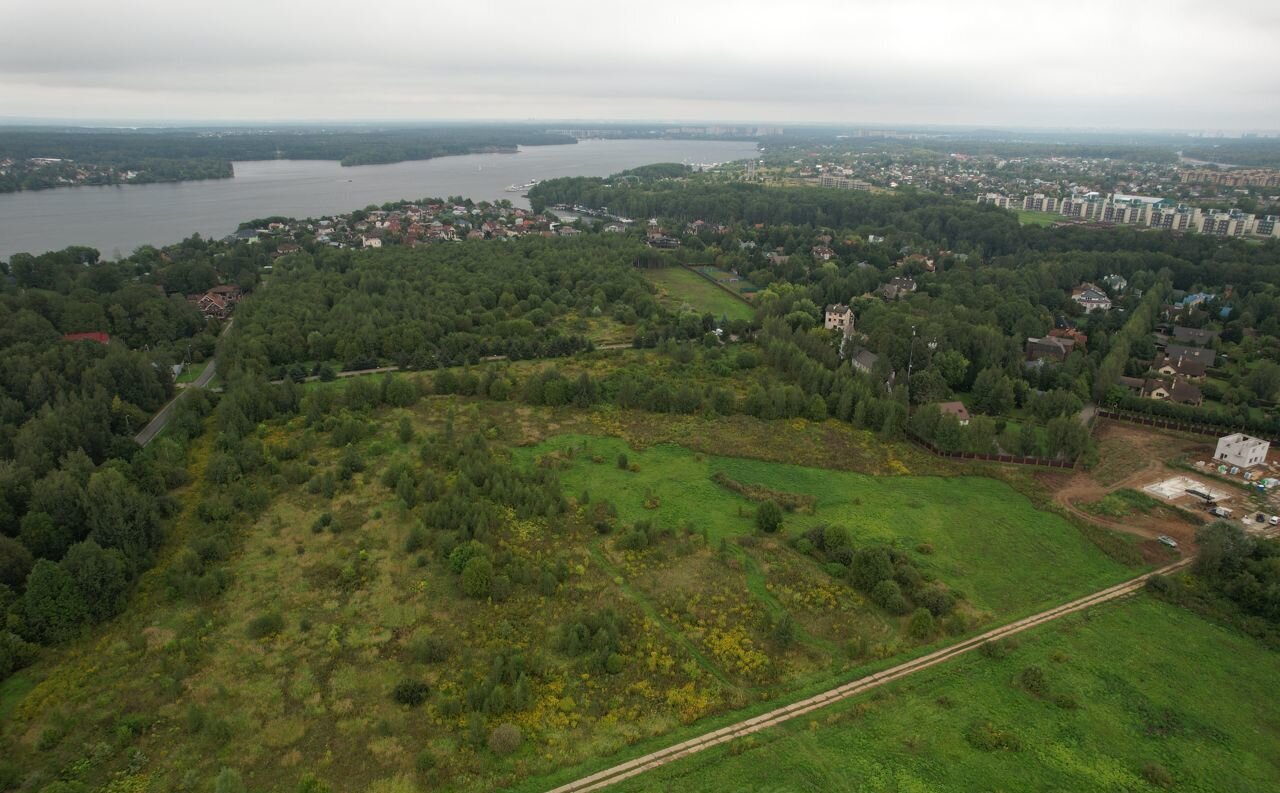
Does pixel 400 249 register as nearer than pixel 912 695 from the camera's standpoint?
No

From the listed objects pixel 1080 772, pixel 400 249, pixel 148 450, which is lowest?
pixel 1080 772

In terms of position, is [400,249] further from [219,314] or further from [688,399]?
[688,399]

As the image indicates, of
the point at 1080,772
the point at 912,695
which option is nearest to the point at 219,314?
the point at 912,695

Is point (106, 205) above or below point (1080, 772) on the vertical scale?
above

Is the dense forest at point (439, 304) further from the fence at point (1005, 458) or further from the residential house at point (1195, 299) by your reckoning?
the residential house at point (1195, 299)

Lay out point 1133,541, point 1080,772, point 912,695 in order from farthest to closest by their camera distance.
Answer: point 1133,541, point 912,695, point 1080,772

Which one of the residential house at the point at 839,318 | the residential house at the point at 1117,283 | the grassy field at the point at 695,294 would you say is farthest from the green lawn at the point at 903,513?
the residential house at the point at 1117,283

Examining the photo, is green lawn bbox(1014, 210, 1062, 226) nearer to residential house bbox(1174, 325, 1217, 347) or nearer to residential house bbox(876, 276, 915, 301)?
residential house bbox(876, 276, 915, 301)

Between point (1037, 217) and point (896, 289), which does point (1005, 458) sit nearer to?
point (896, 289)
